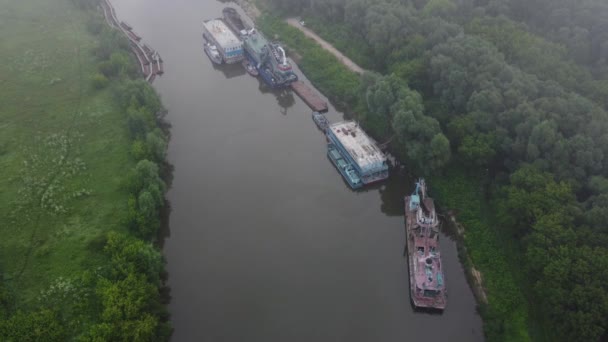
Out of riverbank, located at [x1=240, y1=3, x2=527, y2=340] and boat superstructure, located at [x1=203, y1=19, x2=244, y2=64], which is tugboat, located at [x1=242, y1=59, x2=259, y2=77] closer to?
boat superstructure, located at [x1=203, y1=19, x2=244, y2=64]

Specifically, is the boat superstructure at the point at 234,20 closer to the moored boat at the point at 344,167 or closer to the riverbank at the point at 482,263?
the riverbank at the point at 482,263

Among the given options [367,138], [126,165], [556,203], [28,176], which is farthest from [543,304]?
[28,176]

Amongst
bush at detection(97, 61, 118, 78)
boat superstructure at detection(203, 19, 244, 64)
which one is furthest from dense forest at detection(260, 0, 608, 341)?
bush at detection(97, 61, 118, 78)

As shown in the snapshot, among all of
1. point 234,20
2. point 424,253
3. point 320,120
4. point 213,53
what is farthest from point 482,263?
point 234,20

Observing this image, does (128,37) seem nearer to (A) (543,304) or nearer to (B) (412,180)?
(B) (412,180)

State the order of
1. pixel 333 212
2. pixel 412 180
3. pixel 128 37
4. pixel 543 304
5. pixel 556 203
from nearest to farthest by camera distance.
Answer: pixel 543 304 → pixel 556 203 → pixel 333 212 → pixel 412 180 → pixel 128 37

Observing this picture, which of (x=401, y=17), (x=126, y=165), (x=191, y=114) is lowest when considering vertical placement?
(x=126, y=165)

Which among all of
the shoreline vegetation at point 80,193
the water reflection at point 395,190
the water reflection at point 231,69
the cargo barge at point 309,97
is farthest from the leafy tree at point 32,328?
the water reflection at point 231,69
